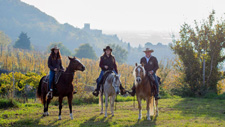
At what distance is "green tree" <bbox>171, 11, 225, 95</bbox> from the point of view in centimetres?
1784

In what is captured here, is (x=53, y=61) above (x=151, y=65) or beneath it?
above

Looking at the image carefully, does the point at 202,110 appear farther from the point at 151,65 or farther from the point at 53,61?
the point at 53,61

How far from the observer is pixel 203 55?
17.9m

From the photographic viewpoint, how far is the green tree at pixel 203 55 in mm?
17844

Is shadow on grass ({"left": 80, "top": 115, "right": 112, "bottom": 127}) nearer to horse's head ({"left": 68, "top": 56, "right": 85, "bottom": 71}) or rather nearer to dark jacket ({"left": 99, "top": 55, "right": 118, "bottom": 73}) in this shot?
horse's head ({"left": 68, "top": 56, "right": 85, "bottom": 71})

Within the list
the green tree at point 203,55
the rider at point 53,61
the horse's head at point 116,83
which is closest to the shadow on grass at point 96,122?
the horse's head at point 116,83

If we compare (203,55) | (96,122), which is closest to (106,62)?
(96,122)

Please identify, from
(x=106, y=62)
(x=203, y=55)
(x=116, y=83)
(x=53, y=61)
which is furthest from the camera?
(x=203, y=55)

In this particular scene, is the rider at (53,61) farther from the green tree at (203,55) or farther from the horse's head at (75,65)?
the green tree at (203,55)

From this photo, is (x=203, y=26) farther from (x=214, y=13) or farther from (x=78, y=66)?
(x=78, y=66)

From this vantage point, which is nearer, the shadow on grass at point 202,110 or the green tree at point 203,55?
the shadow on grass at point 202,110

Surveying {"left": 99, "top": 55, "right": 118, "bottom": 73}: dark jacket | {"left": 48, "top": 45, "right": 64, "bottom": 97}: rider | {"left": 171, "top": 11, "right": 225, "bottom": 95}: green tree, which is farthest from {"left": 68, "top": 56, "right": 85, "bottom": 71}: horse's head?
{"left": 171, "top": 11, "right": 225, "bottom": 95}: green tree

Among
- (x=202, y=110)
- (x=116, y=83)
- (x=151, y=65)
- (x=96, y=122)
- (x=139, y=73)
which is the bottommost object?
(x=202, y=110)

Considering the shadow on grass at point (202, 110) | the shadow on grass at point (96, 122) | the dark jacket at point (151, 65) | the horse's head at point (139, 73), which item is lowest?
the shadow on grass at point (202, 110)
